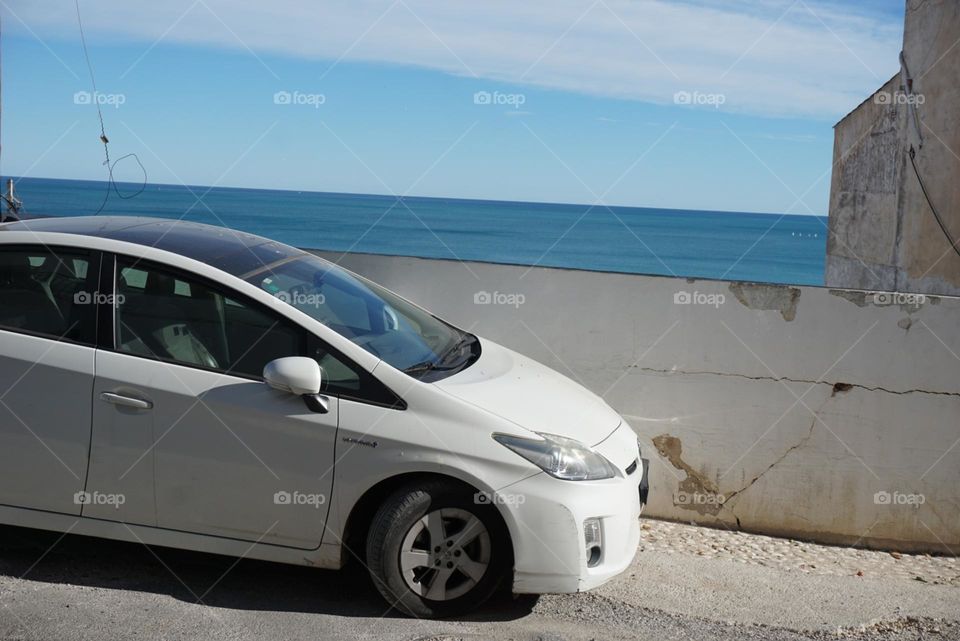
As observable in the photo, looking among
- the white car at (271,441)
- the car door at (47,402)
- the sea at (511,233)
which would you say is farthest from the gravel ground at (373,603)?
the sea at (511,233)

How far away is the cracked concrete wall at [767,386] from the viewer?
5.97 metres

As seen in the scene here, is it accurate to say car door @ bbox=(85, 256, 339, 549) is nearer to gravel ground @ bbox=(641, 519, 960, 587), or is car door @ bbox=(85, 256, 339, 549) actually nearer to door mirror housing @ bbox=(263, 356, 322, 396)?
door mirror housing @ bbox=(263, 356, 322, 396)

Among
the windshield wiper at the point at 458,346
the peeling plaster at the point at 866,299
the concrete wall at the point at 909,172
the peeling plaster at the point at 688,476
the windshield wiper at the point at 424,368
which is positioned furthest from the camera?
the concrete wall at the point at 909,172

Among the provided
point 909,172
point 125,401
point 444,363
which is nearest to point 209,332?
point 125,401

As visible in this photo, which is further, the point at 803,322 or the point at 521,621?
the point at 803,322

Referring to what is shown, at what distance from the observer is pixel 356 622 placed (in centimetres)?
432

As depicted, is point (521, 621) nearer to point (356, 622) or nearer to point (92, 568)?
point (356, 622)

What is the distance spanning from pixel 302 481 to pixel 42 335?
1.43 m

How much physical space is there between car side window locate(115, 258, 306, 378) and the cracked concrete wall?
216 centimetres

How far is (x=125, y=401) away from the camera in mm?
4359

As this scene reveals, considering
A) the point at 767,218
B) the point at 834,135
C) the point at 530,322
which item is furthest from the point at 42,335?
the point at 767,218

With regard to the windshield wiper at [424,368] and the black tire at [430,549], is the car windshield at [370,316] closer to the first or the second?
the windshield wiper at [424,368]

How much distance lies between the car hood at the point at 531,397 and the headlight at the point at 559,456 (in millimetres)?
68

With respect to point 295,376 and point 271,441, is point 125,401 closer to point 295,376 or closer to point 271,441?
point 271,441
